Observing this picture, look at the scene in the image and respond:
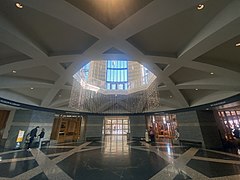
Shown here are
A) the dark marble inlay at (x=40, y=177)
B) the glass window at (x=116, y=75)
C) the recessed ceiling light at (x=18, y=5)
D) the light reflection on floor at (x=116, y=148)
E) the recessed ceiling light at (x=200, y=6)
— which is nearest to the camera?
the recessed ceiling light at (x=18, y=5)

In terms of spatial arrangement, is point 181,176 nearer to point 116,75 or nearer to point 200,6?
point 200,6

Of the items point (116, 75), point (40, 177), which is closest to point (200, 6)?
point (40, 177)

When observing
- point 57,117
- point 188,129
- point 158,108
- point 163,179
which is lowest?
point 163,179

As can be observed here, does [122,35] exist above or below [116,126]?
above

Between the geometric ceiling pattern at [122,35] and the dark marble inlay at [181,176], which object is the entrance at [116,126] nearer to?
the geometric ceiling pattern at [122,35]

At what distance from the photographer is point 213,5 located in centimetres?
304

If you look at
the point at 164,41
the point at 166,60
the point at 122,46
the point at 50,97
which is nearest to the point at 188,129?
the point at 166,60

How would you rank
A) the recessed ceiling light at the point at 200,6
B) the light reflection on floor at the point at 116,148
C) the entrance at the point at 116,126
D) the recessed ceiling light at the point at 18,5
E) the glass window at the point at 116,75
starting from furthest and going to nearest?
the entrance at the point at 116,126, the glass window at the point at 116,75, the light reflection on floor at the point at 116,148, the recessed ceiling light at the point at 200,6, the recessed ceiling light at the point at 18,5

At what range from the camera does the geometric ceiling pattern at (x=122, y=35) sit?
9.87 feet

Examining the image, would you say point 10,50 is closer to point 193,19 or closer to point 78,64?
point 78,64

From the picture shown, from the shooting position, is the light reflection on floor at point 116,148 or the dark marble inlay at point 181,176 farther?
the light reflection on floor at point 116,148

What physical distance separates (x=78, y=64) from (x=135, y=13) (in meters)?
3.70

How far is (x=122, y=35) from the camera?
3.93m

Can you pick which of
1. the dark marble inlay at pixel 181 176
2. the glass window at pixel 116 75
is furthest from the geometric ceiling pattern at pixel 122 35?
the glass window at pixel 116 75
